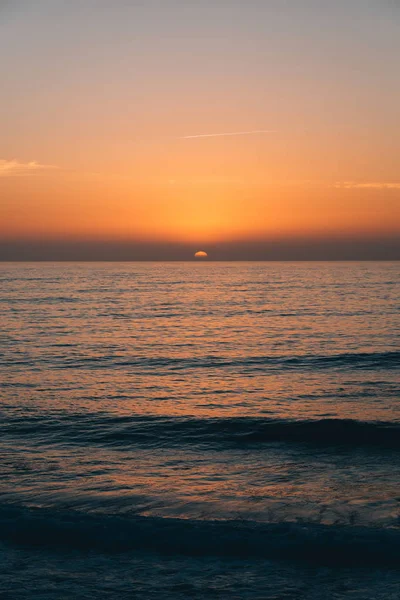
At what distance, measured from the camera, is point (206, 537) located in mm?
9664

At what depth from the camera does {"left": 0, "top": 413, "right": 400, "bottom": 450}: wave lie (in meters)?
16.5

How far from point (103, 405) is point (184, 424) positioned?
4.00 m

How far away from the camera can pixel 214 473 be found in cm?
1350

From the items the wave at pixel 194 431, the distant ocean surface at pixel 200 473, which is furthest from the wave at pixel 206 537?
the wave at pixel 194 431

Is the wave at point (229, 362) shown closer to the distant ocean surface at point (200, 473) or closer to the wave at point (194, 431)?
the distant ocean surface at point (200, 473)

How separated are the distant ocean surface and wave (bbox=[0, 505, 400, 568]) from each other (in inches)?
1.3

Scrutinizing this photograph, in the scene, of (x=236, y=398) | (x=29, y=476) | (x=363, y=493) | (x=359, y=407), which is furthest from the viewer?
(x=236, y=398)

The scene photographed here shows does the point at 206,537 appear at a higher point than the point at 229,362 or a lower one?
lower

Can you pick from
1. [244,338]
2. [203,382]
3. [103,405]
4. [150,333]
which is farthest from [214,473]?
[150,333]

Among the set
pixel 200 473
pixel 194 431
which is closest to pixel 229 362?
pixel 194 431

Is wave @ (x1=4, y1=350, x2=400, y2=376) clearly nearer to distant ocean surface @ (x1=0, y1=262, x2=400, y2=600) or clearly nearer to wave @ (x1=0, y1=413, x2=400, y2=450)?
distant ocean surface @ (x1=0, y1=262, x2=400, y2=600)

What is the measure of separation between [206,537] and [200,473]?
3.82 metres

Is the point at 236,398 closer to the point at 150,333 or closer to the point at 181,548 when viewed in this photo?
the point at 181,548

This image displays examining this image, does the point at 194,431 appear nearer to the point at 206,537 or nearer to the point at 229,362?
the point at 206,537
